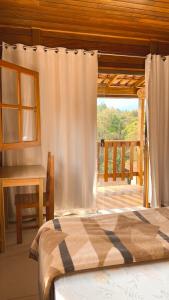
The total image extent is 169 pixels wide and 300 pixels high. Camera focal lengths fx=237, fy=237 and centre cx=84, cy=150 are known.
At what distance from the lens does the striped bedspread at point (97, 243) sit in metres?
1.09

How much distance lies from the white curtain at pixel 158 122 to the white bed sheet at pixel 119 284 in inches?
92.0

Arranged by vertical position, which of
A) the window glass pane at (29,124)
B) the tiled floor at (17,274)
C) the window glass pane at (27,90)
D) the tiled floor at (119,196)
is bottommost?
the tiled floor at (17,274)

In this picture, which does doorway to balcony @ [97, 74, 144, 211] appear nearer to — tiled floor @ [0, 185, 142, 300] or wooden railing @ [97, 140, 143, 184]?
wooden railing @ [97, 140, 143, 184]

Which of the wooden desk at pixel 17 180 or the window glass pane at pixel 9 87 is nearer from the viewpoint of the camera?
the wooden desk at pixel 17 180

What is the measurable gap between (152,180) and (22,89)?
2110 mm

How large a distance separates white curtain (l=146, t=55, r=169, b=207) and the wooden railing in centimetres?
148

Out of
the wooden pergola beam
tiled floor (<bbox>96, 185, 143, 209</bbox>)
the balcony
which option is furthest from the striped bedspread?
the wooden pergola beam

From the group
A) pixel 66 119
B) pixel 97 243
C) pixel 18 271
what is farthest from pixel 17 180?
pixel 97 243

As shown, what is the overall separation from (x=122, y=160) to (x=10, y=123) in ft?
8.95

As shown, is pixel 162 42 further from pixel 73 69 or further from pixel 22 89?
pixel 22 89

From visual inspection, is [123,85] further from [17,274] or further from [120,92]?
[17,274]

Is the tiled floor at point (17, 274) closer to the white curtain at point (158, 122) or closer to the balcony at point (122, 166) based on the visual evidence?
the white curtain at point (158, 122)

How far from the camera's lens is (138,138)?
5266 millimetres

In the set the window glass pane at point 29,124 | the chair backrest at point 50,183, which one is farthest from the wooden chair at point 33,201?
the window glass pane at point 29,124
